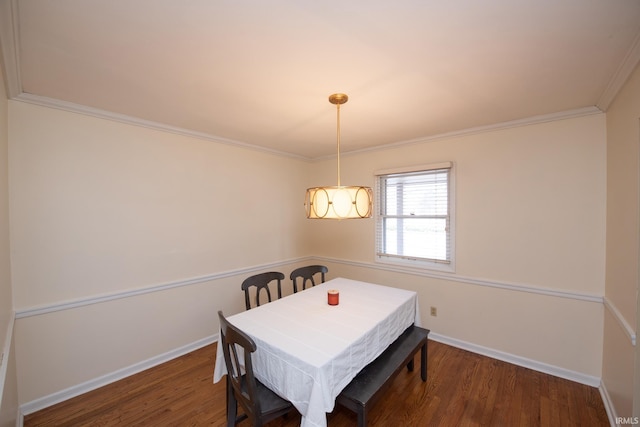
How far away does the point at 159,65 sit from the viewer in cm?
159

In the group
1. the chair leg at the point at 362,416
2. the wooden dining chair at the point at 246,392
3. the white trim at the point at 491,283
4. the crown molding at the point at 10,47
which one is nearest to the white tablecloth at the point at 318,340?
the wooden dining chair at the point at 246,392

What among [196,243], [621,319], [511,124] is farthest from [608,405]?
[196,243]

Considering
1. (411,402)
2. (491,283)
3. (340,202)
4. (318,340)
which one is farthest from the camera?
(491,283)

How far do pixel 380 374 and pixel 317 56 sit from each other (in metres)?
2.07

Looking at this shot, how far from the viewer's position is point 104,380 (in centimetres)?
229

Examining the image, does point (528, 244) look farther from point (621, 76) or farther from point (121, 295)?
point (121, 295)

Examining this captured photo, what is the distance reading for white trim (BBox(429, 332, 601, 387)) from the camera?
7.54ft

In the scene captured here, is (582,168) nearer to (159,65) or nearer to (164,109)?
(159,65)

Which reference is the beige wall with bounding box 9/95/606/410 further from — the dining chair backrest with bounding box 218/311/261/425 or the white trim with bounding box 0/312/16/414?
the dining chair backrest with bounding box 218/311/261/425

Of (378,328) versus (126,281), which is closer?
(378,328)

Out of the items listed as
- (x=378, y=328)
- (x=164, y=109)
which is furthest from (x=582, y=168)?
(x=164, y=109)

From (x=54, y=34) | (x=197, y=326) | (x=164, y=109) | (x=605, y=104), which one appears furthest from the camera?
(x=197, y=326)

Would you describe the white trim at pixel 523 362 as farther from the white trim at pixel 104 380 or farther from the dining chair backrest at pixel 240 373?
the white trim at pixel 104 380

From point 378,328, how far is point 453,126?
2.18m
